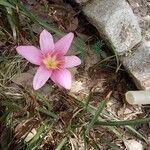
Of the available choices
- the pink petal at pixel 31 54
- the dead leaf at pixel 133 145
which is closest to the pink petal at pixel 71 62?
the pink petal at pixel 31 54

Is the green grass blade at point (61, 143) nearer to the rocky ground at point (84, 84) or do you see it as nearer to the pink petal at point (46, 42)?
the rocky ground at point (84, 84)

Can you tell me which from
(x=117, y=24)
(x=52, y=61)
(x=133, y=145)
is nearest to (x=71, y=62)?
(x=52, y=61)

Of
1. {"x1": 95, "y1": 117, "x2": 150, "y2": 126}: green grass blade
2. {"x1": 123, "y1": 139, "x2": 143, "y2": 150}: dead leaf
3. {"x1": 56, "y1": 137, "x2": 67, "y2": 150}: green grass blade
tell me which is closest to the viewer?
{"x1": 95, "y1": 117, "x2": 150, "y2": 126}: green grass blade

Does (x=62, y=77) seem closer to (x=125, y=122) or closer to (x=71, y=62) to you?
(x=71, y=62)

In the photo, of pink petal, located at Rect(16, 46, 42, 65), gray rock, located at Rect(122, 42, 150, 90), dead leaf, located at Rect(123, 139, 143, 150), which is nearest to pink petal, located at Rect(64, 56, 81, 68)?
pink petal, located at Rect(16, 46, 42, 65)

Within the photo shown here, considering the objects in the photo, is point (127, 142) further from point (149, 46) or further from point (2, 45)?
point (2, 45)

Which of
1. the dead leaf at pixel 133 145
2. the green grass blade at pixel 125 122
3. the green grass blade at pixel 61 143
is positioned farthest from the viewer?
the dead leaf at pixel 133 145

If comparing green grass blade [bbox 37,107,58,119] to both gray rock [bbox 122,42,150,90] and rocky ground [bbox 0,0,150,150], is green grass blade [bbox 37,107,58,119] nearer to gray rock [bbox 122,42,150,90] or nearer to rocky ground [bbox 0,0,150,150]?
rocky ground [bbox 0,0,150,150]

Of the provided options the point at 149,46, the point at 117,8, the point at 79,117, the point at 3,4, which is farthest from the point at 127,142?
the point at 3,4
